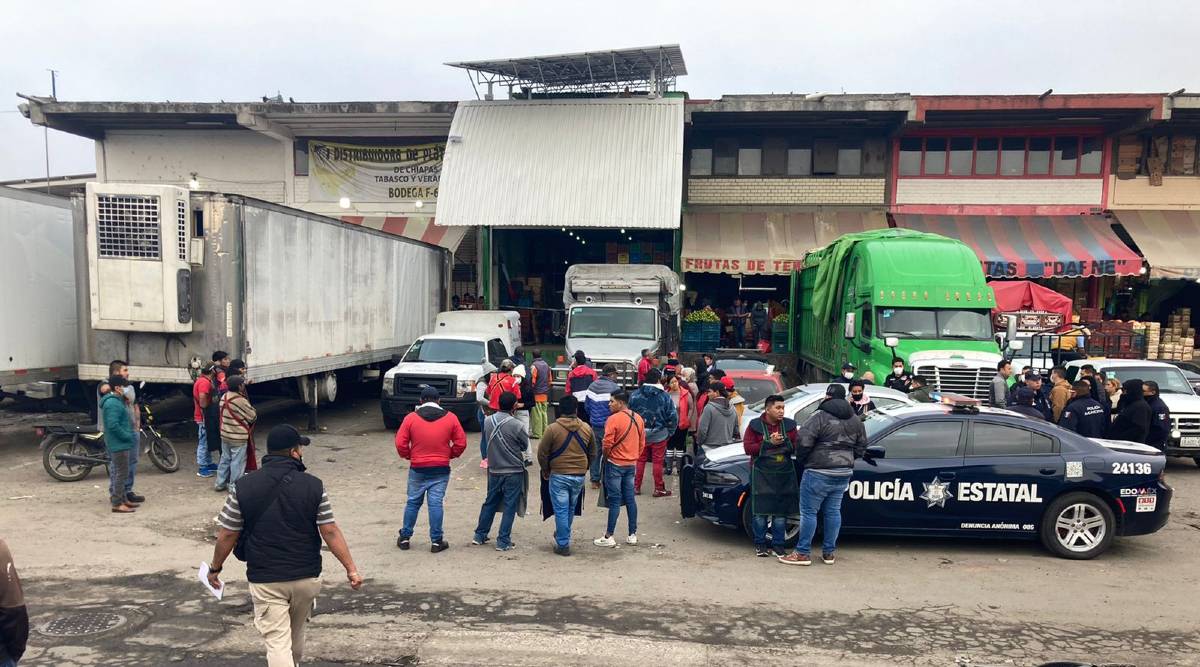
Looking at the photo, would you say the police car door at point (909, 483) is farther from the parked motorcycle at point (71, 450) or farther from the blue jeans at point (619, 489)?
the parked motorcycle at point (71, 450)

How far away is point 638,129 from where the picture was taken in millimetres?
22688

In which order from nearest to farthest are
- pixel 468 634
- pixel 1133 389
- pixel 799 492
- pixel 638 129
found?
pixel 468 634
pixel 799 492
pixel 1133 389
pixel 638 129

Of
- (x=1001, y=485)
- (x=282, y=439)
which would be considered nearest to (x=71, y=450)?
(x=282, y=439)

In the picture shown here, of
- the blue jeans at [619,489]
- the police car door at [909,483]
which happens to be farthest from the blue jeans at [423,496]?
the police car door at [909,483]

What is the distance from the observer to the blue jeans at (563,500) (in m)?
7.07

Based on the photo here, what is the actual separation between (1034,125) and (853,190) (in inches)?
224

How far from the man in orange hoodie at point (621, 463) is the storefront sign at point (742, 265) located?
50.1 feet

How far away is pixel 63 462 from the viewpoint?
9.92 meters

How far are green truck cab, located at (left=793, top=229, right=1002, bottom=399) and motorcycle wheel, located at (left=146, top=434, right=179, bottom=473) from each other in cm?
1144

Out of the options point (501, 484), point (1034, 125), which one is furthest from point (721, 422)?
point (1034, 125)

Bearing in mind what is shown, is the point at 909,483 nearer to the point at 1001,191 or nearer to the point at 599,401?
the point at 599,401

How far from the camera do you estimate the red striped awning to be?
68.7 feet

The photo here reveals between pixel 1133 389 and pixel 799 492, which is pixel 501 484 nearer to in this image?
pixel 799 492

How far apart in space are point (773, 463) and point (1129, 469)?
11.3 ft
